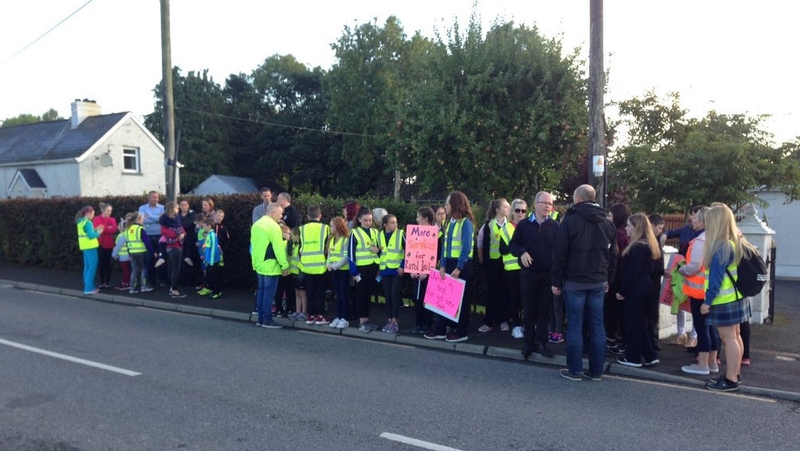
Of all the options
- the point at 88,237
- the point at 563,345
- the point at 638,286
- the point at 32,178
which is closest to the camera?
the point at 638,286

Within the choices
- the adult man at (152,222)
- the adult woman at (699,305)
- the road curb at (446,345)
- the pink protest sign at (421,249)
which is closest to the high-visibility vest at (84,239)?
the road curb at (446,345)

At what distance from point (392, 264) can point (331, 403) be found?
11.8ft

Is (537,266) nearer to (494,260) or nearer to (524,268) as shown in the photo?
(524,268)

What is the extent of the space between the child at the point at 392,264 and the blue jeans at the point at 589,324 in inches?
122

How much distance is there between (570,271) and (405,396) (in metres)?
2.31

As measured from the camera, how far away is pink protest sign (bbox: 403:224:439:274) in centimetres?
924

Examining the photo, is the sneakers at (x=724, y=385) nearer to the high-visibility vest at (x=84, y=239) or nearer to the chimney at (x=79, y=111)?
the high-visibility vest at (x=84, y=239)

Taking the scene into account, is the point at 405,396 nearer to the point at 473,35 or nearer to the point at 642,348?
the point at 642,348

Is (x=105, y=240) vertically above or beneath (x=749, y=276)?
beneath

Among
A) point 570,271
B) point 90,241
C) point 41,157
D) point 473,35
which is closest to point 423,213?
point 570,271

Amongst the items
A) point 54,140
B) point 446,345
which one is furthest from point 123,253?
point 54,140

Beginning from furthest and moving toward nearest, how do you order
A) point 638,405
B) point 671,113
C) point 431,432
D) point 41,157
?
point 41,157 → point 671,113 → point 638,405 → point 431,432

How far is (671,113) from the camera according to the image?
61.4ft

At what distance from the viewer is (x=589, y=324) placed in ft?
23.5
